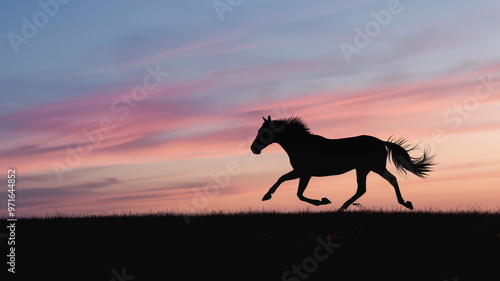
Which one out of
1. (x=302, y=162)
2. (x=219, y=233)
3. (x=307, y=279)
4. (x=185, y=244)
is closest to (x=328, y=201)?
(x=302, y=162)

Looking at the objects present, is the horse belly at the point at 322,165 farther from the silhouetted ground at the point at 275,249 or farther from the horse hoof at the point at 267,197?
the silhouetted ground at the point at 275,249

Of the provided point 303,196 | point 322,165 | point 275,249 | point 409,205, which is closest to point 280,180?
point 303,196

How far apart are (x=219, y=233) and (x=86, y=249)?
3.06 metres

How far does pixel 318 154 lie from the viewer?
17656 mm

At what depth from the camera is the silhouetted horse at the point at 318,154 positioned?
57.3ft

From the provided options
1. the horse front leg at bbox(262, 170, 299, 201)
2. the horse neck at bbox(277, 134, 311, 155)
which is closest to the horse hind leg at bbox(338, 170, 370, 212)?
the horse front leg at bbox(262, 170, 299, 201)

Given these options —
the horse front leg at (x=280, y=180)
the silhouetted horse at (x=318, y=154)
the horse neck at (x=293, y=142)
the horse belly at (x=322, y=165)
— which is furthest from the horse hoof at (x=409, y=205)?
the horse neck at (x=293, y=142)

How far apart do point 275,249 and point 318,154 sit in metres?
6.81

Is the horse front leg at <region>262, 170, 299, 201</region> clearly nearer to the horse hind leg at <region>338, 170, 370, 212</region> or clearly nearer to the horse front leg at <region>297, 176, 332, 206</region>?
the horse front leg at <region>297, 176, 332, 206</region>

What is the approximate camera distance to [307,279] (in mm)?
9742

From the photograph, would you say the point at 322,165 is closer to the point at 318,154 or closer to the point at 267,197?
the point at 318,154

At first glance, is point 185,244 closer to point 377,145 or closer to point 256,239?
point 256,239

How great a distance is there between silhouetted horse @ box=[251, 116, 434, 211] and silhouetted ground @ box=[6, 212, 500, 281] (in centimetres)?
244

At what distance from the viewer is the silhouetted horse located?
688 inches
